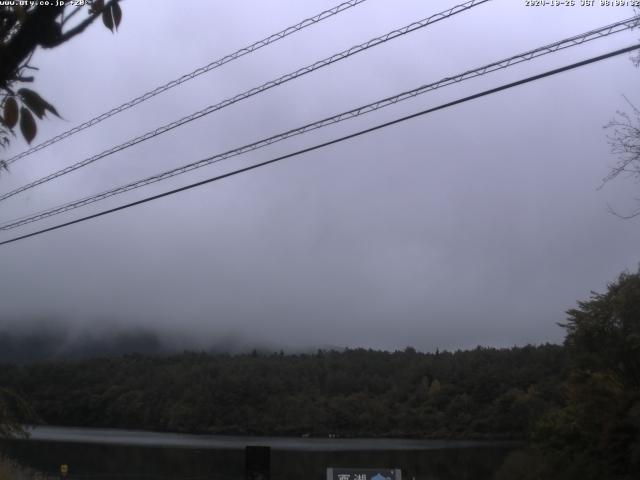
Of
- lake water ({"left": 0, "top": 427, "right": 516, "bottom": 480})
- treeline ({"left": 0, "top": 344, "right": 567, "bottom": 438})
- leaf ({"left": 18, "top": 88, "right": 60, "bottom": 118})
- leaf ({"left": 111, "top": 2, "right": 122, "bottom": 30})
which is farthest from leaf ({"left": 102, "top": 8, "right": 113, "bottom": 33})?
treeline ({"left": 0, "top": 344, "right": 567, "bottom": 438})

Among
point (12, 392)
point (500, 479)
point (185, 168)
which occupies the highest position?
point (185, 168)

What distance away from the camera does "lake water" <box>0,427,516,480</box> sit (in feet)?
134

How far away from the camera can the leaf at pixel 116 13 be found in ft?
12.2

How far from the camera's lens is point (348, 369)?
272ft

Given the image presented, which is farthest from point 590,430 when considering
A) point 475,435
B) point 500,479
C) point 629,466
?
point 475,435

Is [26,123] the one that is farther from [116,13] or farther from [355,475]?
[355,475]

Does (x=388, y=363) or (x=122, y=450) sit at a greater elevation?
(x=388, y=363)

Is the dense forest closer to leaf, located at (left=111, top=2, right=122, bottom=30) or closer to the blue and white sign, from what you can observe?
the blue and white sign

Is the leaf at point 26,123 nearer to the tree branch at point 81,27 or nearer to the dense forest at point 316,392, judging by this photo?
the tree branch at point 81,27

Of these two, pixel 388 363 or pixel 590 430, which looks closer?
pixel 590 430

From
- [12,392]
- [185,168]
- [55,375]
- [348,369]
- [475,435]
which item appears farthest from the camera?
[348,369]

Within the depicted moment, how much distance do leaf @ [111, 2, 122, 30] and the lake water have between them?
3459cm

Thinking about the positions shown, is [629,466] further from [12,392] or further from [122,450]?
[122,450]

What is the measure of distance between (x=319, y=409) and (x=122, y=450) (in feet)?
91.6
